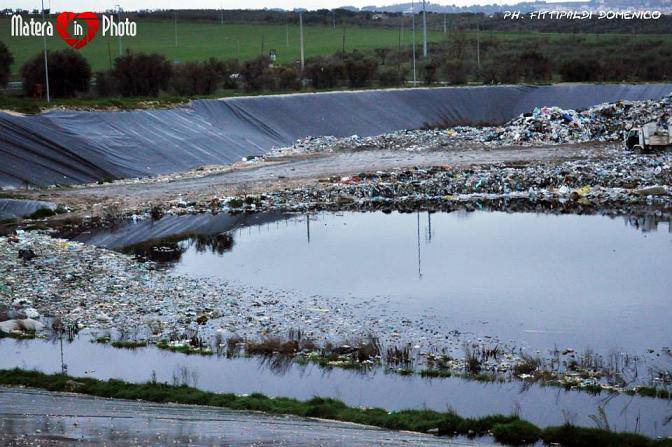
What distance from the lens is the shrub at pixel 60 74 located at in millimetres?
47719

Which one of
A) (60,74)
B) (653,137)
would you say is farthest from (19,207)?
(60,74)

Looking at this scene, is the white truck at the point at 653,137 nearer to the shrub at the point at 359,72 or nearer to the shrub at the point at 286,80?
the shrub at the point at 286,80

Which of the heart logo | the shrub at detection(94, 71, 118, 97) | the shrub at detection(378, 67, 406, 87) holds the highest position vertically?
the heart logo

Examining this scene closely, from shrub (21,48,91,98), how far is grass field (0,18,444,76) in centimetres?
1384

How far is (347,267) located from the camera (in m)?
21.1

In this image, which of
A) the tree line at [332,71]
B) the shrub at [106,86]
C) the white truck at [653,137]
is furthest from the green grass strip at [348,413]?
the shrub at [106,86]

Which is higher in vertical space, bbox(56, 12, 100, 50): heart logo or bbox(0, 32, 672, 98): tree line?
bbox(56, 12, 100, 50): heart logo

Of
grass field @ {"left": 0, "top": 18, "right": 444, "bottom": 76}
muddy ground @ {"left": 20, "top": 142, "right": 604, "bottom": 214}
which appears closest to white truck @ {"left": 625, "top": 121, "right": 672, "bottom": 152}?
muddy ground @ {"left": 20, "top": 142, "right": 604, "bottom": 214}

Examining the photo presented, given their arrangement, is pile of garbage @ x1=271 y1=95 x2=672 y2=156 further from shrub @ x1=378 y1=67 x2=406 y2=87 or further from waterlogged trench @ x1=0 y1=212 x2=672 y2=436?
waterlogged trench @ x1=0 y1=212 x2=672 y2=436

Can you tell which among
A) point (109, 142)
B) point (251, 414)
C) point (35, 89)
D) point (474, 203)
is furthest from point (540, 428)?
point (35, 89)

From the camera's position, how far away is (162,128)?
3762cm

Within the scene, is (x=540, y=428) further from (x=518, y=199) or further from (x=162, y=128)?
(x=162, y=128)

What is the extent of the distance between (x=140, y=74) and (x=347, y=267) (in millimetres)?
32023

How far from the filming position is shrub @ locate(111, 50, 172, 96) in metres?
50.3
